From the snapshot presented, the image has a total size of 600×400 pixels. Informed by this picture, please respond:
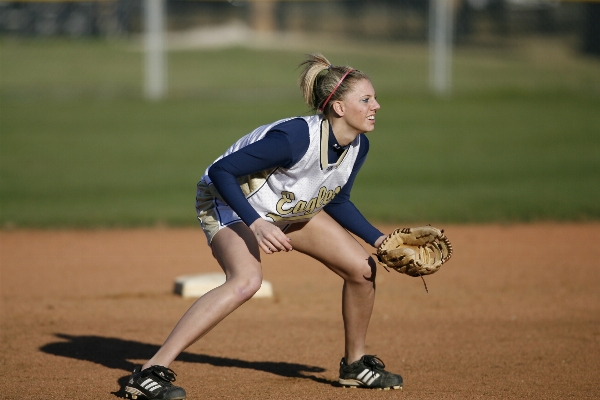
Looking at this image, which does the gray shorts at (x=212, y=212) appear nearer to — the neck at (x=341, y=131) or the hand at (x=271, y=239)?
the hand at (x=271, y=239)

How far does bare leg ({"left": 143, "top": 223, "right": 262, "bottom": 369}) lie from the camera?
3.51 m

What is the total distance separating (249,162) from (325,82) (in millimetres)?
566

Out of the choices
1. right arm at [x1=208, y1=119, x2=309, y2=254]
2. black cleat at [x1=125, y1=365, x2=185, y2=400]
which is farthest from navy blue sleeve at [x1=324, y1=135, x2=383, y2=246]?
black cleat at [x1=125, y1=365, x2=185, y2=400]

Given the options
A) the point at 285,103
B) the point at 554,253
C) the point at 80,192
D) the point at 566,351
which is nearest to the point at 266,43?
the point at 285,103

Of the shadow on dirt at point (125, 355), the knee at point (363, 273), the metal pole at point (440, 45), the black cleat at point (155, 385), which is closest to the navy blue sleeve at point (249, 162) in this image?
the knee at point (363, 273)

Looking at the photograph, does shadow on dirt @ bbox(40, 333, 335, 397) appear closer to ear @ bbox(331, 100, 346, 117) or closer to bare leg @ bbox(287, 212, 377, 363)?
bare leg @ bbox(287, 212, 377, 363)

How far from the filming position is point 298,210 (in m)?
3.79

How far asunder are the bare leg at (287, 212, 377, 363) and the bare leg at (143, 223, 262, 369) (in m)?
0.39

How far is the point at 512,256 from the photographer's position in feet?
23.5

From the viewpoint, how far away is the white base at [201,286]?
18.8 feet

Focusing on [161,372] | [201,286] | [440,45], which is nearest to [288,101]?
[440,45]

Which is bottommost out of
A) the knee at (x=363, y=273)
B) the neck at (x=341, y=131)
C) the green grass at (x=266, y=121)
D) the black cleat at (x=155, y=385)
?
the green grass at (x=266, y=121)

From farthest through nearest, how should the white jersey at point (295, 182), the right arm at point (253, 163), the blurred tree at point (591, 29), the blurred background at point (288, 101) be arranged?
the blurred tree at point (591, 29) → the blurred background at point (288, 101) → the white jersey at point (295, 182) → the right arm at point (253, 163)

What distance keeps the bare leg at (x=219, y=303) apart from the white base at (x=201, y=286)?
6.93ft
